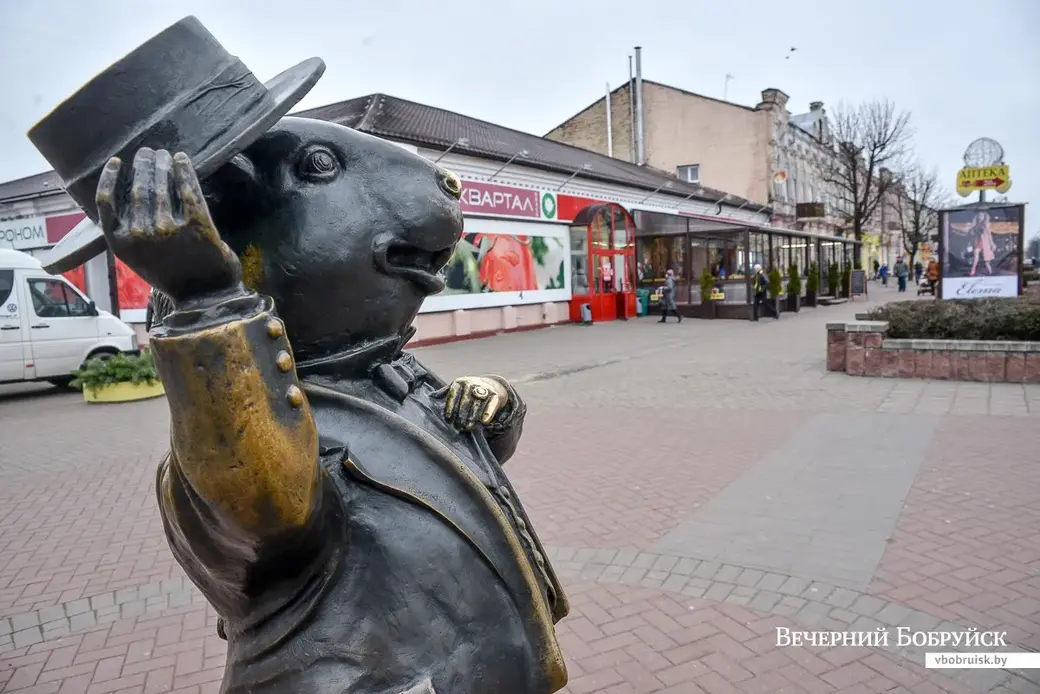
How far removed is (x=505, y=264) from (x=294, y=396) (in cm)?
1640

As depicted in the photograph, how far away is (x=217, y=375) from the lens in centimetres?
87

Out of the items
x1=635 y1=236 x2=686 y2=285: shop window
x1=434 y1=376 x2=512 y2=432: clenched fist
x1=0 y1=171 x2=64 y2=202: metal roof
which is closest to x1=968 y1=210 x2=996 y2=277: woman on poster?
x1=635 y1=236 x2=686 y2=285: shop window

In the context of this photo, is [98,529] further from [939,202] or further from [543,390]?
[939,202]

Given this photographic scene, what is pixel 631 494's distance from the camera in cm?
553

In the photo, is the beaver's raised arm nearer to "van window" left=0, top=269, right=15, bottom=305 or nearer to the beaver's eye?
the beaver's eye

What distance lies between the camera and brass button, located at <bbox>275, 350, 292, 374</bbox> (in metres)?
0.94

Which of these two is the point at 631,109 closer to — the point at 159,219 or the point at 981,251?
the point at 981,251

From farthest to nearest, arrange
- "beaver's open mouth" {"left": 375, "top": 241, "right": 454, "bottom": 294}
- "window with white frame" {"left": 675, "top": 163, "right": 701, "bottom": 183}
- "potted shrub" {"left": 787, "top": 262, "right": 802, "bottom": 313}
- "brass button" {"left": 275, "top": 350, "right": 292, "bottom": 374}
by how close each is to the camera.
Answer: "window with white frame" {"left": 675, "top": 163, "right": 701, "bottom": 183} < "potted shrub" {"left": 787, "top": 262, "right": 802, "bottom": 313} < "beaver's open mouth" {"left": 375, "top": 241, "right": 454, "bottom": 294} < "brass button" {"left": 275, "top": 350, "right": 292, "bottom": 374}

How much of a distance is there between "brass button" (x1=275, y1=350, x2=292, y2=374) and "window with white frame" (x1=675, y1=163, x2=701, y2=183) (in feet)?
113

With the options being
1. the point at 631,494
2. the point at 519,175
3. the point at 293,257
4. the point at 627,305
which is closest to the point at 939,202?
the point at 627,305

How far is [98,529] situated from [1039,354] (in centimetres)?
1076

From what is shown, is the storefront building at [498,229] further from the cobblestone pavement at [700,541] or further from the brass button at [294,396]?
the brass button at [294,396]

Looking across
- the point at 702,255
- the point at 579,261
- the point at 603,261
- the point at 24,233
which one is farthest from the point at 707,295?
the point at 24,233

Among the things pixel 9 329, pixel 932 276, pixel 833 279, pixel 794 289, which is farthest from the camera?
pixel 833 279
